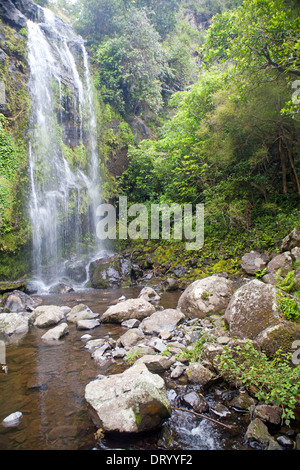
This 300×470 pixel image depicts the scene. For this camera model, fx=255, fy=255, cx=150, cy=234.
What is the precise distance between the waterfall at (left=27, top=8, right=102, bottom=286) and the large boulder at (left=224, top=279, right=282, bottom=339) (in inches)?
342

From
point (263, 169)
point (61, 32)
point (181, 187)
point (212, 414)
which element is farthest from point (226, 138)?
point (61, 32)

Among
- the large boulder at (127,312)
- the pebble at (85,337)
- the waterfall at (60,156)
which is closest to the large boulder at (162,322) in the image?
the large boulder at (127,312)

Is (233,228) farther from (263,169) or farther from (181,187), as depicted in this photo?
(181,187)

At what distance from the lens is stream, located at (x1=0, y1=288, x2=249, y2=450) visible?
8.45 ft

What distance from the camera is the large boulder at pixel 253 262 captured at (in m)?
7.36

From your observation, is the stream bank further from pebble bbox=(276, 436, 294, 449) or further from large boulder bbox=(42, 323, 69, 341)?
large boulder bbox=(42, 323, 69, 341)

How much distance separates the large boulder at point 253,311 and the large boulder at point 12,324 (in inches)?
185

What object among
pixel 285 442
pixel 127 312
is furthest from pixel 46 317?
pixel 285 442

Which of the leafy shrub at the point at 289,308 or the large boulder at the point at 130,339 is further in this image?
the large boulder at the point at 130,339

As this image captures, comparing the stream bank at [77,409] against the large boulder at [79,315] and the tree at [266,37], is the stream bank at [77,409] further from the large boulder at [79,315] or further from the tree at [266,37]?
the tree at [266,37]

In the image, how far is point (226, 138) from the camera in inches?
389

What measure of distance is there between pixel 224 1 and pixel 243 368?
117ft

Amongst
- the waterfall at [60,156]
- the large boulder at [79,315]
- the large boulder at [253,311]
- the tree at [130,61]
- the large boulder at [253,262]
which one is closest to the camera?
the large boulder at [253,311]

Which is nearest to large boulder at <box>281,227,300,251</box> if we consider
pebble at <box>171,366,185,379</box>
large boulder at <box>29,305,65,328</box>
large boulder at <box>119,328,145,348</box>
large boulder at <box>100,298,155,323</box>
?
large boulder at <box>100,298,155,323</box>
